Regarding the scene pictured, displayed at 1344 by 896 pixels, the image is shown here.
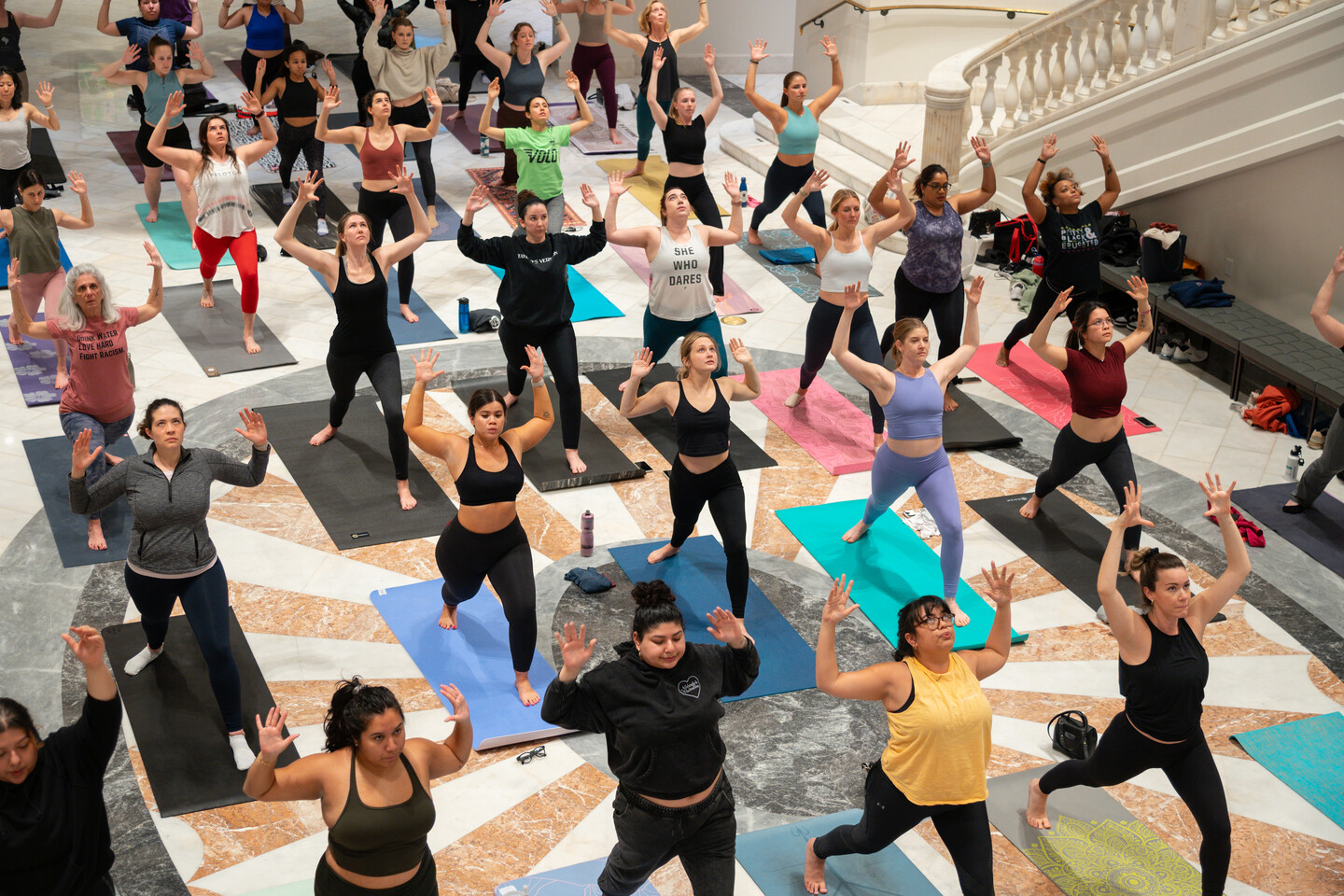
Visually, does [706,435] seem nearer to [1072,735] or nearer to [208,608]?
[1072,735]

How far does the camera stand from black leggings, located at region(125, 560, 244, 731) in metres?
5.20

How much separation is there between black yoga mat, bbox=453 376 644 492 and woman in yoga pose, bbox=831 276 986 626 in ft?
6.11

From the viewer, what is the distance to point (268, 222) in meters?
11.4

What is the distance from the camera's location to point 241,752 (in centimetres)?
541

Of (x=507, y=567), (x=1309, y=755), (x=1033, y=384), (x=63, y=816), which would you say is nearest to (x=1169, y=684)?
(x=1309, y=755)

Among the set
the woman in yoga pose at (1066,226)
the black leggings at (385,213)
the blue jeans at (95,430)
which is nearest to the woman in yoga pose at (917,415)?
the woman in yoga pose at (1066,226)

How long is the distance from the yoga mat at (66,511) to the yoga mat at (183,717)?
0.68 meters

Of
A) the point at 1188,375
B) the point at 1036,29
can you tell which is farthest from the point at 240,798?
the point at 1036,29

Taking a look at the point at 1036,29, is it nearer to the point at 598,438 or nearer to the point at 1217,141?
the point at 1217,141

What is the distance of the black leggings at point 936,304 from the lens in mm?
8172

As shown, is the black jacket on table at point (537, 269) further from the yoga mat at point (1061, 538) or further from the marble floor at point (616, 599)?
the yoga mat at point (1061, 538)

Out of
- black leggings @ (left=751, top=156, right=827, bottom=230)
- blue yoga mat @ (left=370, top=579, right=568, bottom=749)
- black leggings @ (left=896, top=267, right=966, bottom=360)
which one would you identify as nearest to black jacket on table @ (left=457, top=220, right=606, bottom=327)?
blue yoga mat @ (left=370, top=579, right=568, bottom=749)

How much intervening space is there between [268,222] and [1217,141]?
25.2ft

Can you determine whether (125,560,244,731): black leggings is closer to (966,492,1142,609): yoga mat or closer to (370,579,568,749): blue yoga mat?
(370,579,568,749): blue yoga mat
